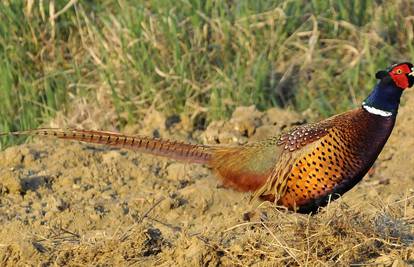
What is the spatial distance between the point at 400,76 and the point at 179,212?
1317mm

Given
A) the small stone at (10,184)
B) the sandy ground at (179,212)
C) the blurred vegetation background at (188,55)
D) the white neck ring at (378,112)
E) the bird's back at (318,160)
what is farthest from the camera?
the blurred vegetation background at (188,55)

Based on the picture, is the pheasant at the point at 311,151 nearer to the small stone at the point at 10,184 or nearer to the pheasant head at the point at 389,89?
the pheasant head at the point at 389,89

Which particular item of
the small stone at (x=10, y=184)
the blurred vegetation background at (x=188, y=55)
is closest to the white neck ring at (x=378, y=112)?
the blurred vegetation background at (x=188, y=55)

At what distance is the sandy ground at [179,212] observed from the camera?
13.3 ft

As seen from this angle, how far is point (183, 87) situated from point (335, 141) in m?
1.97

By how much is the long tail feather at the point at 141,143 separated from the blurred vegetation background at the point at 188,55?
1.38 metres

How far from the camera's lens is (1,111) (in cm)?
668

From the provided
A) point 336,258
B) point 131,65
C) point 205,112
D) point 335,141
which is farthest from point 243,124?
point 336,258

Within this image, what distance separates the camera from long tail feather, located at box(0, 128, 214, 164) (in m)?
4.70

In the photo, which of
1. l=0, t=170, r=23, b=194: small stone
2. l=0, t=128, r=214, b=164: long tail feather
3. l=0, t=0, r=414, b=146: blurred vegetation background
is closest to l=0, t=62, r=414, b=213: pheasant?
l=0, t=128, r=214, b=164: long tail feather

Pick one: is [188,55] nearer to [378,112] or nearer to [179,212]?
[179,212]

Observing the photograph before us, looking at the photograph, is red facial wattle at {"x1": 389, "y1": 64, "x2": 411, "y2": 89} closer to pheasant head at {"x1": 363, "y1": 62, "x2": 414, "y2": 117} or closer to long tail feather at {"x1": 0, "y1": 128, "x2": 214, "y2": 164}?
pheasant head at {"x1": 363, "y1": 62, "x2": 414, "y2": 117}

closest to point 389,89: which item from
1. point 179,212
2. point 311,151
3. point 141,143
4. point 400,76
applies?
point 400,76

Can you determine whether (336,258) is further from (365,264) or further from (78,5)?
(78,5)
